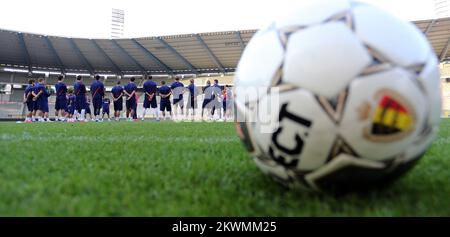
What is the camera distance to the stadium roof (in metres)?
31.6

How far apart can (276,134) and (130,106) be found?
15.6 meters

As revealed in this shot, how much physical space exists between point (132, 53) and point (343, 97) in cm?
3637

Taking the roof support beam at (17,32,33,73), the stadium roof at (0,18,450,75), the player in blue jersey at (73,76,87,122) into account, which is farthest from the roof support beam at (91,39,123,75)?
the player in blue jersey at (73,76,87,122)

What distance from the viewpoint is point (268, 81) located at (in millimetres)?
1771

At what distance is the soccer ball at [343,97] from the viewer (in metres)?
1.59

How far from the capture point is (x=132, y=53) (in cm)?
3581

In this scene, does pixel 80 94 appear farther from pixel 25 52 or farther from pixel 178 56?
pixel 25 52

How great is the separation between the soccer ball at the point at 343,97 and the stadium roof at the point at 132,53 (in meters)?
28.9

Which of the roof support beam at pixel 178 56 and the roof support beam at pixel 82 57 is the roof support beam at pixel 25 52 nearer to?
the roof support beam at pixel 82 57

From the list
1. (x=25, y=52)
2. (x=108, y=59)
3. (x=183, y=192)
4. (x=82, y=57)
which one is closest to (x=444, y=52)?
(x=108, y=59)

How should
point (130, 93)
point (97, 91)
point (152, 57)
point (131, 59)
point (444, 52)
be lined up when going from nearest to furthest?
point (130, 93), point (97, 91), point (444, 52), point (152, 57), point (131, 59)

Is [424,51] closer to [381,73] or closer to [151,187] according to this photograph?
[381,73]

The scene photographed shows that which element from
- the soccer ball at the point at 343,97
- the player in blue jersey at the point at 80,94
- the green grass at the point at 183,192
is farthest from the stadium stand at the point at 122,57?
the soccer ball at the point at 343,97
